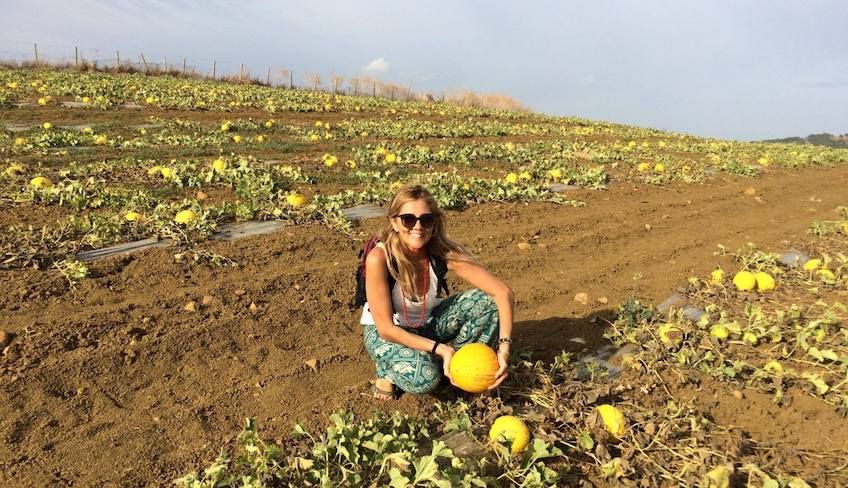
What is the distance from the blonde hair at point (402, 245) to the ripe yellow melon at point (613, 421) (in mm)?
1177

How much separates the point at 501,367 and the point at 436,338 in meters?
0.65

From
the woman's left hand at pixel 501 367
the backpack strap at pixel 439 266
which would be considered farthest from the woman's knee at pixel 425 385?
the backpack strap at pixel 439 266

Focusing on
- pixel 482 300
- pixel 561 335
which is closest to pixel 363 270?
pixel 482 300

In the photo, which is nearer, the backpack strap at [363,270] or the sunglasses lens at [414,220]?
the sunglasses lens at [414,220]

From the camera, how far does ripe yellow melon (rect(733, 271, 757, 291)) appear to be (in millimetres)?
5527

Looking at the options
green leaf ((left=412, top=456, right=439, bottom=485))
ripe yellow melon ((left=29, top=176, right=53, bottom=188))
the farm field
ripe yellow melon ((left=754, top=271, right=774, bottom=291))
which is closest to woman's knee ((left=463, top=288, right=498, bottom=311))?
the farm field

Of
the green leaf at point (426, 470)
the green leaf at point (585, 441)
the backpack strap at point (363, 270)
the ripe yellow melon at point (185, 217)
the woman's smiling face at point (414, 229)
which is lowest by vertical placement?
the green leaf at point (585, 441)

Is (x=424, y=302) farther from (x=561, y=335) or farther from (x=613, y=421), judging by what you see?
(x=561, y=335)

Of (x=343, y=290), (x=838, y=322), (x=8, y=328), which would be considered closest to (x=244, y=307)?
(x=343, y=290)

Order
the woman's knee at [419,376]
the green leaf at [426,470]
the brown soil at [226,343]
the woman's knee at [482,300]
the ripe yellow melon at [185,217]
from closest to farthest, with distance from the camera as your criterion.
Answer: the green leaf at [426,470]
the brown soil at [226,343]
the woman's knee at [419,376]
the woman's knee at [482,300]
the ripe yellow melon at [185,217]

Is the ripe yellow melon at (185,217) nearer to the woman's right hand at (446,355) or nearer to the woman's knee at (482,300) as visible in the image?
the woman's knee at (482,300)

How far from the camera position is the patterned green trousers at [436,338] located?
340 centimetres

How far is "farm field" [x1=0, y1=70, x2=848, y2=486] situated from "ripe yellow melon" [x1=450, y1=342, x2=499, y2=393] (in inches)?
7.8

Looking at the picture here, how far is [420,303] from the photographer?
3.64m
